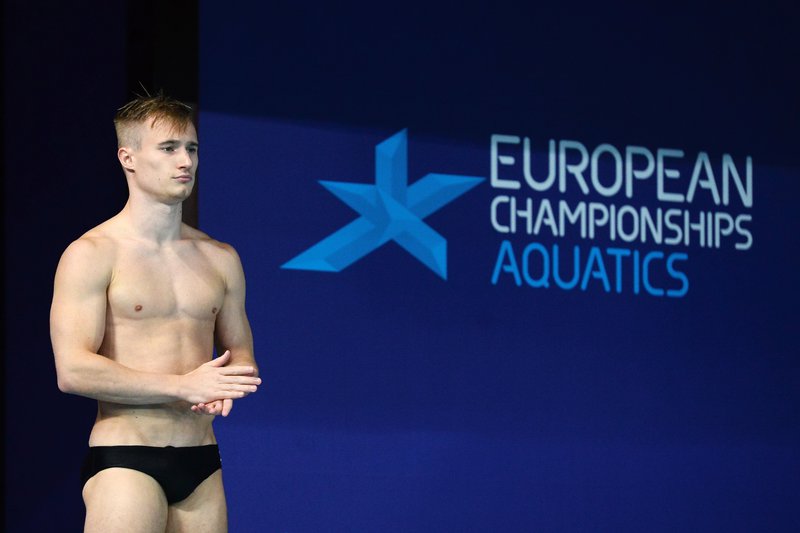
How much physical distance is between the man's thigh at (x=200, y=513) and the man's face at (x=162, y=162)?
2.91ft

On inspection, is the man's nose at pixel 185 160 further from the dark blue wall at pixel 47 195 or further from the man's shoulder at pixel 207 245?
the dark blue wall at pixel 47 195

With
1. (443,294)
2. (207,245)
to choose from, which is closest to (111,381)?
(207,245)

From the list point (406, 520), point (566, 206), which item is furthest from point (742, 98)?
point (406, 520)

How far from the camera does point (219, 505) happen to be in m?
4.25

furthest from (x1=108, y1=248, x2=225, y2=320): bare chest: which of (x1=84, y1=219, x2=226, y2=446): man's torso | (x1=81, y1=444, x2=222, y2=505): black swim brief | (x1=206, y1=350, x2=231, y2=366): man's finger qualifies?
(x1=81, y1=444, x2=222, y2=505): black swim brief

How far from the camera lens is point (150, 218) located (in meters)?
4.30

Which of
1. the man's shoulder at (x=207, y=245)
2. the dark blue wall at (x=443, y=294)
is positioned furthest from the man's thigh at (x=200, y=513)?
the dark blue wall at (x=443, y=294)

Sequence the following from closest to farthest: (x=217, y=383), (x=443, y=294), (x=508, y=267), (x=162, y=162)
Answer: (x=217, y=383), (x=162, y=162), (x=443, y=294), (x=508, y=267)

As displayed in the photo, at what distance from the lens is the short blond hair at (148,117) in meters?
4.28

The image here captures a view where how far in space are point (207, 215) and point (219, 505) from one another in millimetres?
2054

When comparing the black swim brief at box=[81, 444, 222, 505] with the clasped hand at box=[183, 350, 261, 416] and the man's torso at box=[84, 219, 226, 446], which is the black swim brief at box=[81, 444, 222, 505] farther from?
the clasped hand at box=[183, 350, 261, 416]

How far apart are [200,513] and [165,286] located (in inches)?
27.3

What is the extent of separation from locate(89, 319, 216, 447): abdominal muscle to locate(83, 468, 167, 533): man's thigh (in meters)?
0.11

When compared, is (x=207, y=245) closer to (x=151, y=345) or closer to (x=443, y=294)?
(x=151, y=345)
